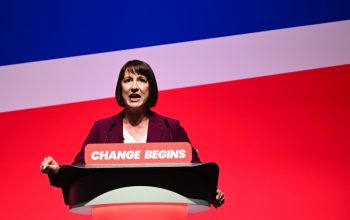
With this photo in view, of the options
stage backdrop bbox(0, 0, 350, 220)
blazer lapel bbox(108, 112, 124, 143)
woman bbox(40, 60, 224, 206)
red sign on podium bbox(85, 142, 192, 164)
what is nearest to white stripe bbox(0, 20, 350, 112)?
stage backdrop bbox(0, 0, 350, 220)

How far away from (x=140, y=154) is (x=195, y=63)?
1752mm

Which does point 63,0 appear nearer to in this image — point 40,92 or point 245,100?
point 40,92

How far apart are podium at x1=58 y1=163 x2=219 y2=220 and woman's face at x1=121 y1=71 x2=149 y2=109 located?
2.39 ft

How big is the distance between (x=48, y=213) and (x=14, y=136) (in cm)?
49

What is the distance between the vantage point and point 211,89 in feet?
10.4

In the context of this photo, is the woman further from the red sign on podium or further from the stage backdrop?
the stage backdrop

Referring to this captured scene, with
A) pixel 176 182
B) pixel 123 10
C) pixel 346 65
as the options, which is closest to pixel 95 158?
pixel 176 182

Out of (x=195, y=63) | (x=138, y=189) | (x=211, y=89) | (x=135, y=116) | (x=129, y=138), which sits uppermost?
(x=195, y=63)

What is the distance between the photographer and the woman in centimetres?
217

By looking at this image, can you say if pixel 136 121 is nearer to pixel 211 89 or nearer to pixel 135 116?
pixel 135 116

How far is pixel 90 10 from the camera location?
3.26 meters

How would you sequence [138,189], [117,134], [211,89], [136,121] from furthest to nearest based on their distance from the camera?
[211,89], [136,121], [117,134], [138,189]

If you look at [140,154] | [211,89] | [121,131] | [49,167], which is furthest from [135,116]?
[211,89]

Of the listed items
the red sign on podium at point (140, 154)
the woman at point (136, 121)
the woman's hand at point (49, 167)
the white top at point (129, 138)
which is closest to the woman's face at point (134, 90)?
the woman at point (136, 121)
